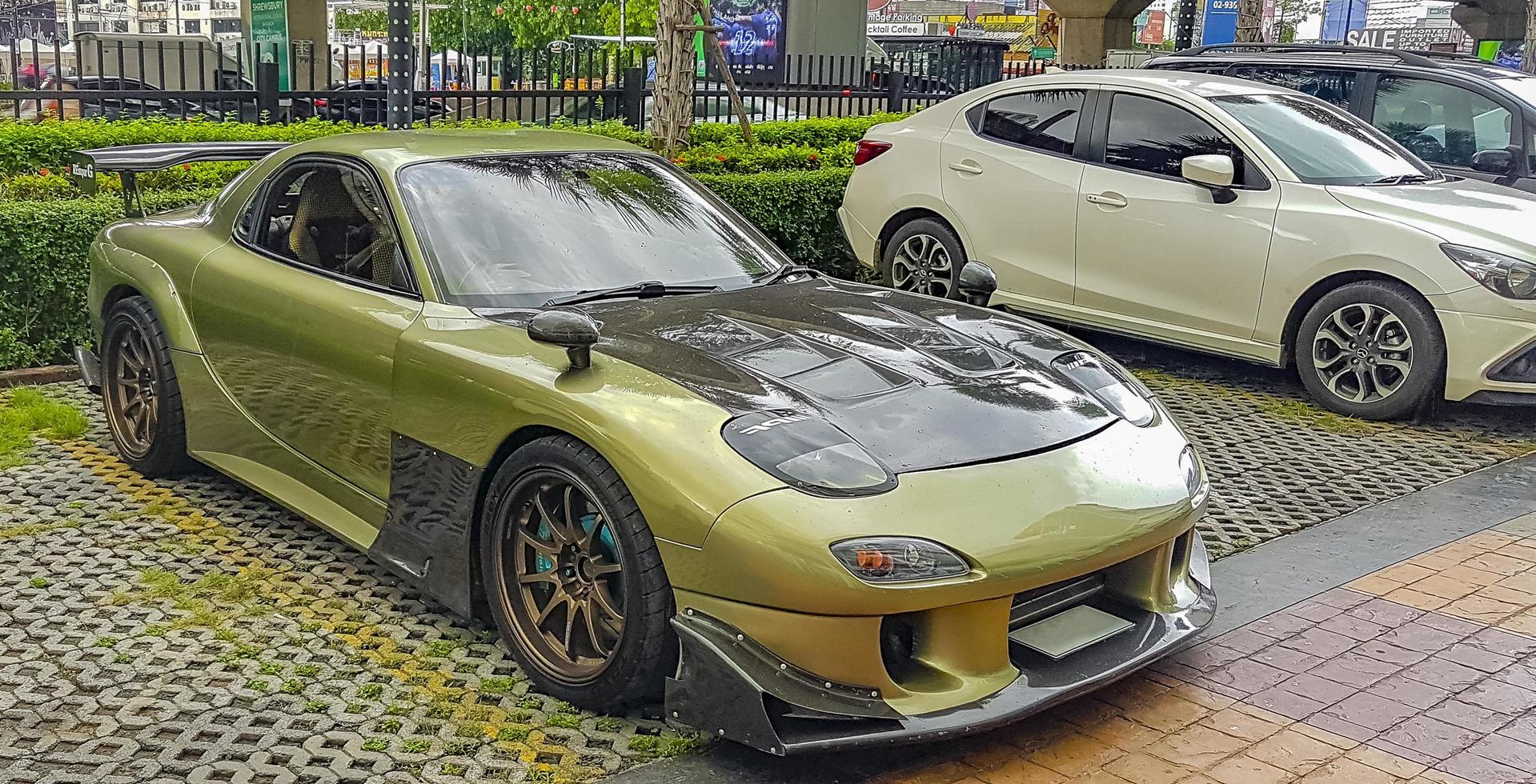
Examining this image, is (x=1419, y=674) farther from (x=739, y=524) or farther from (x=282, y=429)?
(x=282, y=429)

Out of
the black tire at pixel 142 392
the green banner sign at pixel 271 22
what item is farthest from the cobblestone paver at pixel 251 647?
the green banner sign at pixel 271 22

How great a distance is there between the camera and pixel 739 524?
3375mm

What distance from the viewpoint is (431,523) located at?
13.7ft

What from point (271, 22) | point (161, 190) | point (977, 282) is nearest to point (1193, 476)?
point (977, 282)

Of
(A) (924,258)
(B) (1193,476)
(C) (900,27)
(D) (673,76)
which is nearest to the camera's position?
(B) (1193,476)

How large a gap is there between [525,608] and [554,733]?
14.9 inches

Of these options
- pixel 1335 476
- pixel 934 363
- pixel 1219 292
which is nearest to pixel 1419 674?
pixel 934 363

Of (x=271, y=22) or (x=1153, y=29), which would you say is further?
(x=1153, y=29)

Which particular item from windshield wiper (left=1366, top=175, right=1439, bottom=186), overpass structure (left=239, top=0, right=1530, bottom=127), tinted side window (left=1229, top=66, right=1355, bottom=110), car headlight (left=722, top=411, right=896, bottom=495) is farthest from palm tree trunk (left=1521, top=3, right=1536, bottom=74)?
car headlight (left=722, top=411, right=896, bottom=495)

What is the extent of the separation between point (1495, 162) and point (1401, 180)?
221 cm

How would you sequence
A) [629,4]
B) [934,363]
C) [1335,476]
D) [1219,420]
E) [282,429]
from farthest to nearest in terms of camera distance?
[629,4]
[1219,420]
[1335,476]
[282,429]
[934,363]

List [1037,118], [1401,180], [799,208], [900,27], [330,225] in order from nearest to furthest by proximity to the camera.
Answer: [330,225] < [1401,180] < [1037,118] < [799,208] < [900,27]

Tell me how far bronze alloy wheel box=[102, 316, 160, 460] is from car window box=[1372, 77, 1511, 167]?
26.5 feet

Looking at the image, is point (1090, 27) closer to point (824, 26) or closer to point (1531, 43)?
point (824, 26)
